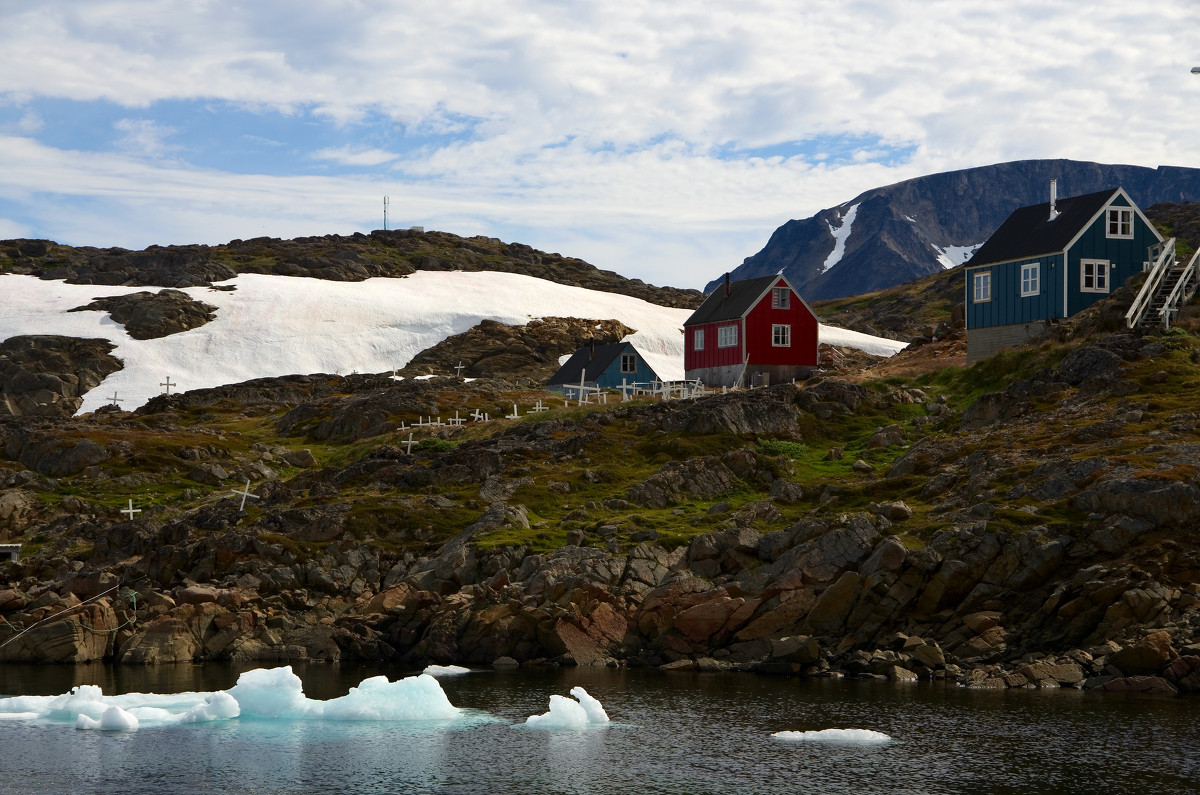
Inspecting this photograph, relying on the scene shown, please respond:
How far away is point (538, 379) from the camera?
13288 centimetres

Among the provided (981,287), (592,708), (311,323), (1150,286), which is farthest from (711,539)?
(311,323)

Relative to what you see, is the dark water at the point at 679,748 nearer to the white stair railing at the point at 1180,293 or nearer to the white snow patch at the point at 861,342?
the white stair railing at the point at 1180,293

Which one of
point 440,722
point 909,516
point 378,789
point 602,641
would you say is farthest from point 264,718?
point 909,516

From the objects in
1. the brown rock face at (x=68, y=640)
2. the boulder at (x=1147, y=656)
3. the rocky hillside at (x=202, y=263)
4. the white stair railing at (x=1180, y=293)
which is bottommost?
the brown rock face at (x=68, y=640)

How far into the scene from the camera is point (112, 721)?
3791cm

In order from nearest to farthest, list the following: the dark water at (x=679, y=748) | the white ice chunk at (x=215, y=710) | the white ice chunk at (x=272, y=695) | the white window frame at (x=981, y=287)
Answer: the dark water at (x=679, y=748)
the white ice chunk at (x=215, y=710)
the white ice chunk at (x=272, y=695)
the white window frame at (x=981, y=287)

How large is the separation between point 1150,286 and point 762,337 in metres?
A: 28.3

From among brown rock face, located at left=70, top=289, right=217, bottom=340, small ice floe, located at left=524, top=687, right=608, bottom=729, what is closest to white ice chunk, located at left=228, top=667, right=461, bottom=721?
small ice floe, located at left=524, top=687, right=608, bottom=729

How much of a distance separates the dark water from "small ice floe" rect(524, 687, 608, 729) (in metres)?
0.37

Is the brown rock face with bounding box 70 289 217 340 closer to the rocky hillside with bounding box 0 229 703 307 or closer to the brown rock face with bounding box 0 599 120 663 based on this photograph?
the rocky hillside with bounding box 0 229 703 307

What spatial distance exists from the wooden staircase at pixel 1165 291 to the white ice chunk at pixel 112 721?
53.3 metres

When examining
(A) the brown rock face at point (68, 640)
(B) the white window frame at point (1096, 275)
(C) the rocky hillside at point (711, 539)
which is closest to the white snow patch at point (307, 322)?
(C) the rocky hillside at point (711, 539)

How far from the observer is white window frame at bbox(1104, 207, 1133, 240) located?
72938 mm

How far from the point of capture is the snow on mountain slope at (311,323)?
5153 inches
